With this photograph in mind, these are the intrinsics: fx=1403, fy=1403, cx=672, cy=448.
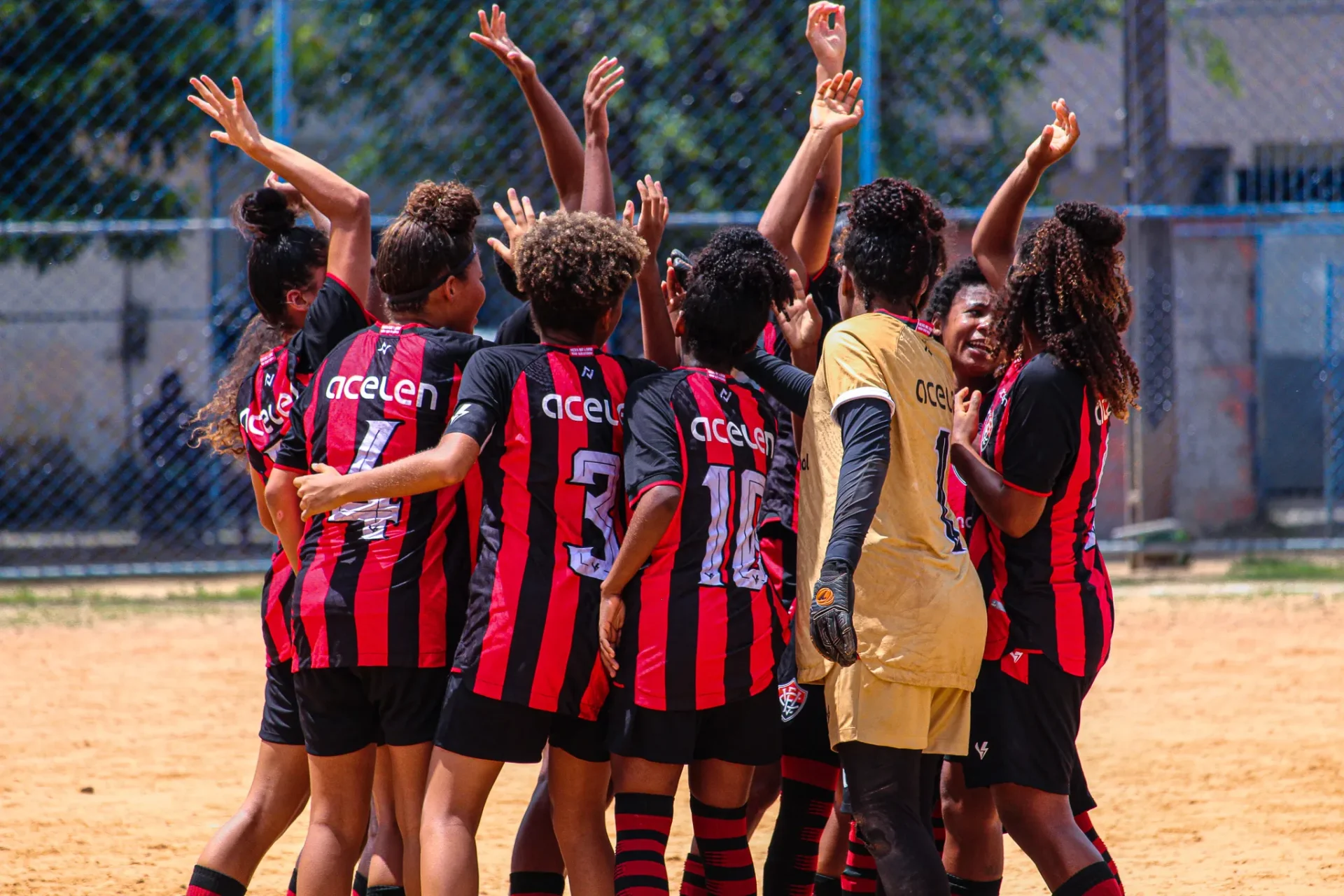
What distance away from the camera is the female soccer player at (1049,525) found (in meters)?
3.40

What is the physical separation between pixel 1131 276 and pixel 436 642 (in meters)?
9.23

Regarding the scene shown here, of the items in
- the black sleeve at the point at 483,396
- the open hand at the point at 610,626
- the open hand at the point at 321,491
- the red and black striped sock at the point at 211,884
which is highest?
the black sleeve at the point at 483,396

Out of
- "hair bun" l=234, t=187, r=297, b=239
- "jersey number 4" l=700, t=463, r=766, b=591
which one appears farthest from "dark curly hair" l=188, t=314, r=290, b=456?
"jersey number 4" l=700, t=463, r=766, b=591

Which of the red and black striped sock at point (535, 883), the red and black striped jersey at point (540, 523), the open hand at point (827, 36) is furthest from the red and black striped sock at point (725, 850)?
the open hand at point (827, 36)

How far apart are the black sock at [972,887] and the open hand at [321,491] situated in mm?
1893

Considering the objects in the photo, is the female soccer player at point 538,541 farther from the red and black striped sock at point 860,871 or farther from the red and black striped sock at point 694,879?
the red and black striped sock at point 860,871

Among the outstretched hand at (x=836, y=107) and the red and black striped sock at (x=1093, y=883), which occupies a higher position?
the outstretched hand at (x=836, y=107)

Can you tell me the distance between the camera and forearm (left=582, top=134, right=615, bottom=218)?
3.86m

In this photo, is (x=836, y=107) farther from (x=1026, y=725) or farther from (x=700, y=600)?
(x=1026, y=725)

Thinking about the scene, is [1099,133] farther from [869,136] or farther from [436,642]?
[436,642]

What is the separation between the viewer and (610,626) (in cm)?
326

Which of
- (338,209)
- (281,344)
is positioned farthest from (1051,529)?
(281,344)

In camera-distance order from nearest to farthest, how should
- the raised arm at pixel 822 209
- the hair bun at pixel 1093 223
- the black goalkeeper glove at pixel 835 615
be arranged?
the black goalkeeper glove at pixel 835 615 → the hair bun at pixel 1093 223 → the raised arm at pixel 822 209

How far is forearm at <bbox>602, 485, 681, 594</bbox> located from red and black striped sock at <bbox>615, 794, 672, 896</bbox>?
508mm
